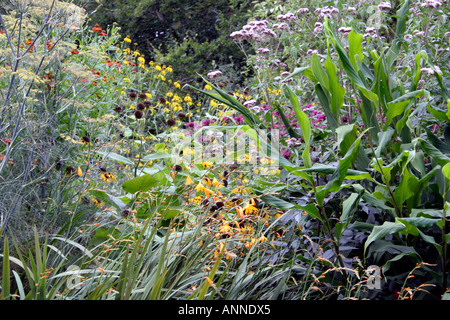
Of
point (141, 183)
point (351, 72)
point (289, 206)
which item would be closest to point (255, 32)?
point (351, 72)

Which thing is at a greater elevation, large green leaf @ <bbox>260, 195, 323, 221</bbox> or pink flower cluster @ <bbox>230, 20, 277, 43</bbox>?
pink flower cluster @ <bbox>230, 20, 277, 43</bbox>

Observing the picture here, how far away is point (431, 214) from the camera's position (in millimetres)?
1596

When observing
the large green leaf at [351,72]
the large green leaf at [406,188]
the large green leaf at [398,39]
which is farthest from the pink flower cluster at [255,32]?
the large green leaf at [406,188]

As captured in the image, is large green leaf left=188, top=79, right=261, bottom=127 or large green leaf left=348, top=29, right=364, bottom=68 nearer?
large green leaf left=348, top=29, right=364, bottom=68

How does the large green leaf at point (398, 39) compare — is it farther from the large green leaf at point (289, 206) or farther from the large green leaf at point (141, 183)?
the large green leaf at point (141, 183)

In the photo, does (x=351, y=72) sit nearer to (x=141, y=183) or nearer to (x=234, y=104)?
(x=234, y=104)

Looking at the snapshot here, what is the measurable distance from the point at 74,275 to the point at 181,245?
46 centimetres

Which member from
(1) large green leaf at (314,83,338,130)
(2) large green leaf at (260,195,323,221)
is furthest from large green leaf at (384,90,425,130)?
(2) large green leaf at (260,195,323,221)

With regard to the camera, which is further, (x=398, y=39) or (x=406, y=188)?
(x=398, y=39)

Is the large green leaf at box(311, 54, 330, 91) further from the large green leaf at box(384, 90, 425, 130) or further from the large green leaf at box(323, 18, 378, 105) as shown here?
the large green leaf at box(384, 90, 425, 130)

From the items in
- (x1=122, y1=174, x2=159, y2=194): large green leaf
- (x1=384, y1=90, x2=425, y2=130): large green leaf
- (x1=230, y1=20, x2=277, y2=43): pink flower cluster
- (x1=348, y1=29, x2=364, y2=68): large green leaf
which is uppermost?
(x1=348, y1=29, x2=364, y2=68): large green leaf

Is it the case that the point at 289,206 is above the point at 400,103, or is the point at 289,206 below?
below

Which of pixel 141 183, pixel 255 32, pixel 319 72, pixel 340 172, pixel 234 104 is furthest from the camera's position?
pixel 255 32

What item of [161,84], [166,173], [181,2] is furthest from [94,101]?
[181,2]
